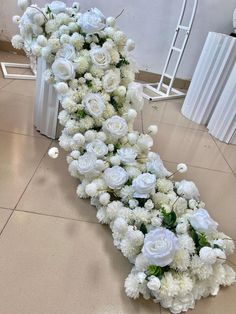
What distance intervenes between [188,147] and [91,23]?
0.84m

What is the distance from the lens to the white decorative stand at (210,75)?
5.41 feet

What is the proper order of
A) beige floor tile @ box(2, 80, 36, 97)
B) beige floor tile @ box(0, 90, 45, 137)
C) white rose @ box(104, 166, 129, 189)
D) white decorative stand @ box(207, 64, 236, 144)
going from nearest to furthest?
white rose @ box(104, 166, 129, 189)
beige floor tile @ box(0, 90, 45, 137)
white decorative stand @ box(207, 64, 236, 144)
beige floor tile @ box(2, 80, 36, 97)

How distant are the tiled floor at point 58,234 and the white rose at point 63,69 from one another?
0.35 metres

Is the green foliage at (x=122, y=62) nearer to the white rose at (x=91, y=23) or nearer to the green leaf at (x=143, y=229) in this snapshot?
the white rose at (x=91, y=23)

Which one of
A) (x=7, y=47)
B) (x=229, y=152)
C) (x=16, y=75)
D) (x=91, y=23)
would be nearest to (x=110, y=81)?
(x=91, y=23)

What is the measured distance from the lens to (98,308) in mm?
627

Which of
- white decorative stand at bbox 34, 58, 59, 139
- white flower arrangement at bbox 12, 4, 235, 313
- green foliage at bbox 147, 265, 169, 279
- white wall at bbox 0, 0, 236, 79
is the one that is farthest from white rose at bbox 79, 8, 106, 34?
white wall at bbox 0, 0, 236, 79

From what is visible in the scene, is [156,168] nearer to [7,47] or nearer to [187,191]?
[187,191]

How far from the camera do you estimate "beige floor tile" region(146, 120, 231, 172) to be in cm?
135

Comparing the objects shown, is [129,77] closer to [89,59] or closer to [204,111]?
[89,59]

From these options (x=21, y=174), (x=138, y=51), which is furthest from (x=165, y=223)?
(x=138, y=51)

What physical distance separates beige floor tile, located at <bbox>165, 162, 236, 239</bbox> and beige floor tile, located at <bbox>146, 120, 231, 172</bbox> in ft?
0.23

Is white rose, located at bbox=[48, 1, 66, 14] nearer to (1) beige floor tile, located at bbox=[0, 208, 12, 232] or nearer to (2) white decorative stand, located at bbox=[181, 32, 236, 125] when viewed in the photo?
(1) beige floor tile, located at bbox=[0, 208, 12, 232]

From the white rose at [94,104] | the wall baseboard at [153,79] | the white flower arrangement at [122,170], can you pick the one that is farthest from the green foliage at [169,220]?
the wall baseboard at [153,79]
